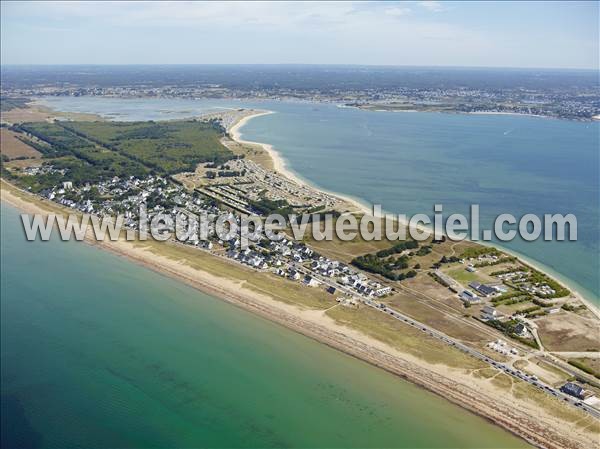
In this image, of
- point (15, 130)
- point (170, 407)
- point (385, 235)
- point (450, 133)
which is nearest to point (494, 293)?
point (385, 235)

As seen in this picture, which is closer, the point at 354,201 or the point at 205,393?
the point at 205,393

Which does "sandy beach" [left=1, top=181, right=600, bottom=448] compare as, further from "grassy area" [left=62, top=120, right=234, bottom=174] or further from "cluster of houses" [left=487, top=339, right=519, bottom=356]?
"grassy area" [left=62, top=120, right=234, bottom=174]

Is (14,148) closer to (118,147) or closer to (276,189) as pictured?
(118,147)

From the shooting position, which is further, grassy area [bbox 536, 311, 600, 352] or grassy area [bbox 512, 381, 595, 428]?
grassy area [bbox 536, 311, 600, 352]

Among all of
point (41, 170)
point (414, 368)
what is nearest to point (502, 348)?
point (414, 368)

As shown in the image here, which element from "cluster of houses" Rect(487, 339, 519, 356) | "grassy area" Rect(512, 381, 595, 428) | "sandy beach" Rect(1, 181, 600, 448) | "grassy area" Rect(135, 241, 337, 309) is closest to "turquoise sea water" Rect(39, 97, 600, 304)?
"cluster of houses" Rect(487, 339, 519, 356)

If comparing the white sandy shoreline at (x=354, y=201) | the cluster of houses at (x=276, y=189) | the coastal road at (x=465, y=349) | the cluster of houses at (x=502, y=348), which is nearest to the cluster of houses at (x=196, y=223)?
the coastal road at (x=465, y=349)

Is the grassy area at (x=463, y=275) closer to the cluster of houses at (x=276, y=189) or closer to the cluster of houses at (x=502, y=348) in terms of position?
the cluster of houses at (x=502, y=348)
